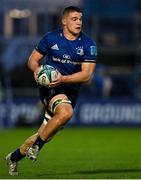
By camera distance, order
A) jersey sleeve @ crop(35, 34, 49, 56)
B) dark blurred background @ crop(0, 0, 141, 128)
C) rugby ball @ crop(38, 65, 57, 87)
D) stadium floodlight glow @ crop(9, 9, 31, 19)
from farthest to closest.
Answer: stadium floodlight glow @ crop(9, 9, 31, 19) → dark blurred background @ crop(0, 0, 141, 128) → jersey sleeve @ crop(35, 34, 49, 56) → rugby ball @ crop(38, 65, 57, 87)

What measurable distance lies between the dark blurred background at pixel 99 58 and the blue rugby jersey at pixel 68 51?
1320 centimetres

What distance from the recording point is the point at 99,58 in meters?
27.7

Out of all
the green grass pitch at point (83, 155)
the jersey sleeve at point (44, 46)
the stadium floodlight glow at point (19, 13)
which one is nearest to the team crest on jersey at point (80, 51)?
the jersey sleeve at point (44, 46)

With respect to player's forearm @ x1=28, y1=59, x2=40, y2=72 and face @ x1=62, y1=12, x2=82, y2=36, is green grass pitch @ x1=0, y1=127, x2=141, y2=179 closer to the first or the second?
player's forearm @ x1=28, y1=59, x2=40, y2=72

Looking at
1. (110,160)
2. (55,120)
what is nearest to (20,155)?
(55,120)

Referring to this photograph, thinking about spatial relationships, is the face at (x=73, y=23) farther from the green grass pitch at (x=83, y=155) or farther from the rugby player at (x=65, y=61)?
→ the green grass pitch at (x=83, y=155)

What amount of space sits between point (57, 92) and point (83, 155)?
3.85 metres

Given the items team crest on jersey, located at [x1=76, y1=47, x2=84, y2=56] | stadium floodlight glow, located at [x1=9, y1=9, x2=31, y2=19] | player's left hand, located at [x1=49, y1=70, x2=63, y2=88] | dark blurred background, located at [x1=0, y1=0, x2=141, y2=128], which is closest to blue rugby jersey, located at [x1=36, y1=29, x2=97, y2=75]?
team crest on jersey, located at [x1=76, y1=47, x2=84, y2=56]

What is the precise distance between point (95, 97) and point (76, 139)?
6.00 meters

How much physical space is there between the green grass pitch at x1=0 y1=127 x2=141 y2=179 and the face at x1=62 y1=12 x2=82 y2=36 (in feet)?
5.93

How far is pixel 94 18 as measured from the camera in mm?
26453

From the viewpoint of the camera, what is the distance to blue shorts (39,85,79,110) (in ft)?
34.3

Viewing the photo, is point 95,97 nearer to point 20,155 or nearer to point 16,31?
point 16,31

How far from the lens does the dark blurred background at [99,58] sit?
79.0ft
